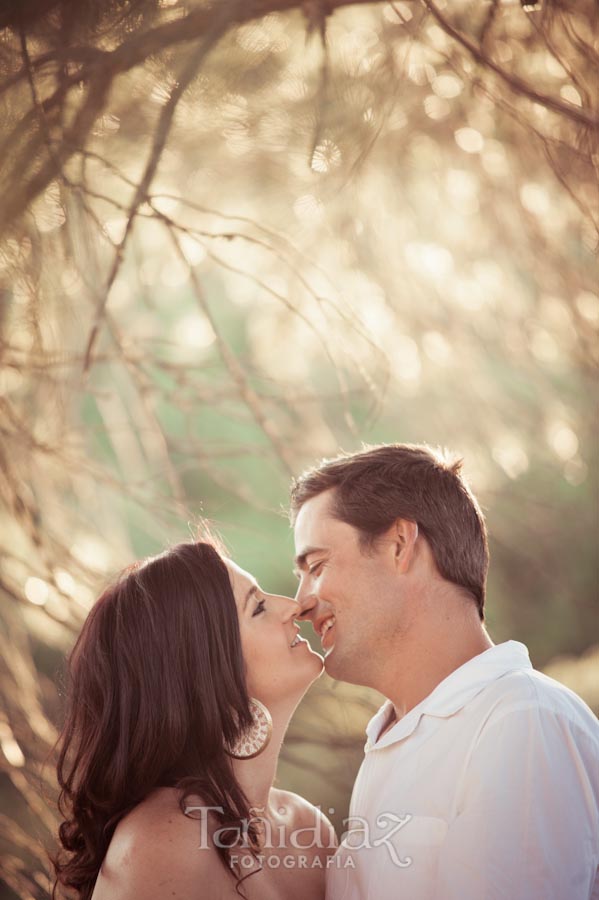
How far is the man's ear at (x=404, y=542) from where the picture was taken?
1.82m

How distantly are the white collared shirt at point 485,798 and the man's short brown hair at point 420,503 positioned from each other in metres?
0.20

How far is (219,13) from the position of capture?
6.61 feet

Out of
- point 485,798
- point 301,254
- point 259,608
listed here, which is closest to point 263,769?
point 259,608

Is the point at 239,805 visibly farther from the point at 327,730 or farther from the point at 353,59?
the point at 353,59

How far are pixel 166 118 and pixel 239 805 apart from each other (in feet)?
4.33

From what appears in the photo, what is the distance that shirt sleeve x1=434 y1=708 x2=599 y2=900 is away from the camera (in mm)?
1402

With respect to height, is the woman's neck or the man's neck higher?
the man's neck

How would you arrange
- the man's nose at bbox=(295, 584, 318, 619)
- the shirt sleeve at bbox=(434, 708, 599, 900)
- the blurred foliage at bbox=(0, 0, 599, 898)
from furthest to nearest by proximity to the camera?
1. the blurred foliage at bbox=(0, 0, 599, 898)
2. the man's nose at bbox=(295, 584, 318, 619)
3. the shirt sleeve at bbox=(434, 708, 599, 900)

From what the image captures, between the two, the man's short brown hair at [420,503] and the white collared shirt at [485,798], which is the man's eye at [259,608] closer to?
the man's short brown hair at [420,503]

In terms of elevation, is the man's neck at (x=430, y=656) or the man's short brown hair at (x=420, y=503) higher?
the man's short brown hair at (x=420, y=503)

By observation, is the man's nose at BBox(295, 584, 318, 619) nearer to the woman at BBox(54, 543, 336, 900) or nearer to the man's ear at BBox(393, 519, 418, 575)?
the woman at BBox(54, 543, 336, 900)

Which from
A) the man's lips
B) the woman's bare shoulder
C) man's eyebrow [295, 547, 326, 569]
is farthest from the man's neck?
the woman's bare shoulder

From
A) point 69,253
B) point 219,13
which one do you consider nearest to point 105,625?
point 69,253

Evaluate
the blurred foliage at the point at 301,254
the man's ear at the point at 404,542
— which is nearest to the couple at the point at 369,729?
the man's ear at the point at 404,542
